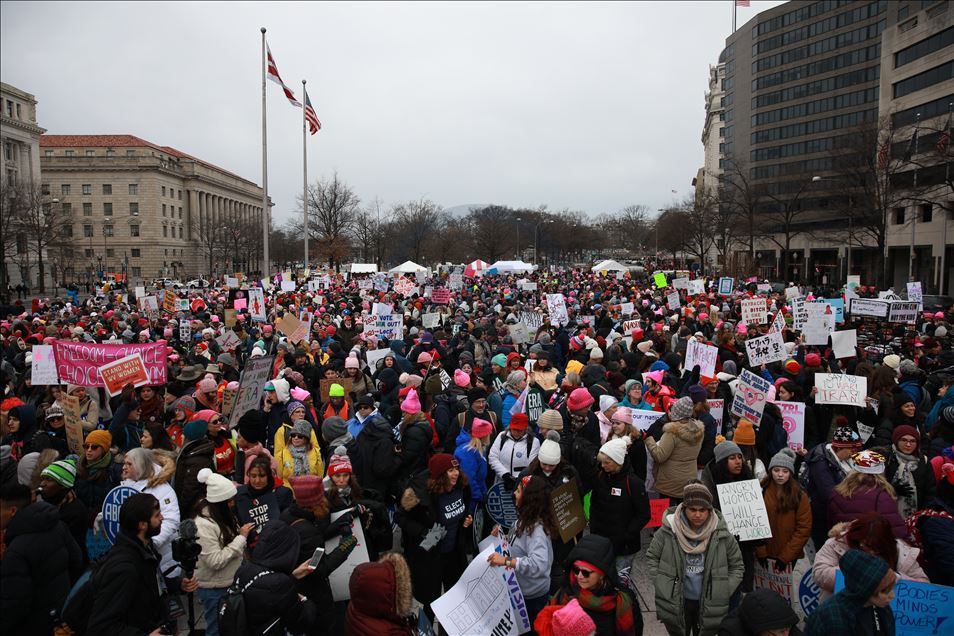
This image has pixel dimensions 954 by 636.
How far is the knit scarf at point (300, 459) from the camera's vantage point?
21.2ft

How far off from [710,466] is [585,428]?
1.32 m

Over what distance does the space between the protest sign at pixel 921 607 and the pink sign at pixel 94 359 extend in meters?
8.15

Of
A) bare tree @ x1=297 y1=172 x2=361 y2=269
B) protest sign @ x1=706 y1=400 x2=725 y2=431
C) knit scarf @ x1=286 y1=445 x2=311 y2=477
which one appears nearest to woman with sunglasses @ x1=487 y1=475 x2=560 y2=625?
knit scarf @ x1=286 y1=445 x2=311 y2=477

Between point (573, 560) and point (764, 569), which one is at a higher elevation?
point (573, 560)

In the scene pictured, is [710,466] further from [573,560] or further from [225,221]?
[225,221]

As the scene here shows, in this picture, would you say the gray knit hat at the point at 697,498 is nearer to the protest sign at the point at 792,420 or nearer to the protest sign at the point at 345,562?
the protest sign at the point at 345,562

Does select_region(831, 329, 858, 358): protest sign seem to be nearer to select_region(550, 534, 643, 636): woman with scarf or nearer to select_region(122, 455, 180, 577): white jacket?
select_region(550, 534, 643, 636): woman with scarf

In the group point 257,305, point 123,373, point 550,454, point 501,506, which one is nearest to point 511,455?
point 501,506

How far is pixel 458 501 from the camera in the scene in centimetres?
553

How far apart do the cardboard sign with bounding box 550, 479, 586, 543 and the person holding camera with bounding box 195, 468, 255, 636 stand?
2307 mm

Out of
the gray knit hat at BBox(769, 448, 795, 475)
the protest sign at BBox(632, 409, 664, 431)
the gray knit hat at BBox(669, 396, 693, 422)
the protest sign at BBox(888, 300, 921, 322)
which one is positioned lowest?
the protest sign at BBox(632, 409, 664, 431)

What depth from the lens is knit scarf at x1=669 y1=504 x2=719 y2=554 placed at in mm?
4518

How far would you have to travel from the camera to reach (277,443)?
672 centimetres

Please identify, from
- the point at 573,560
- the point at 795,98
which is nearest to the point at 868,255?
the point at 795,98
